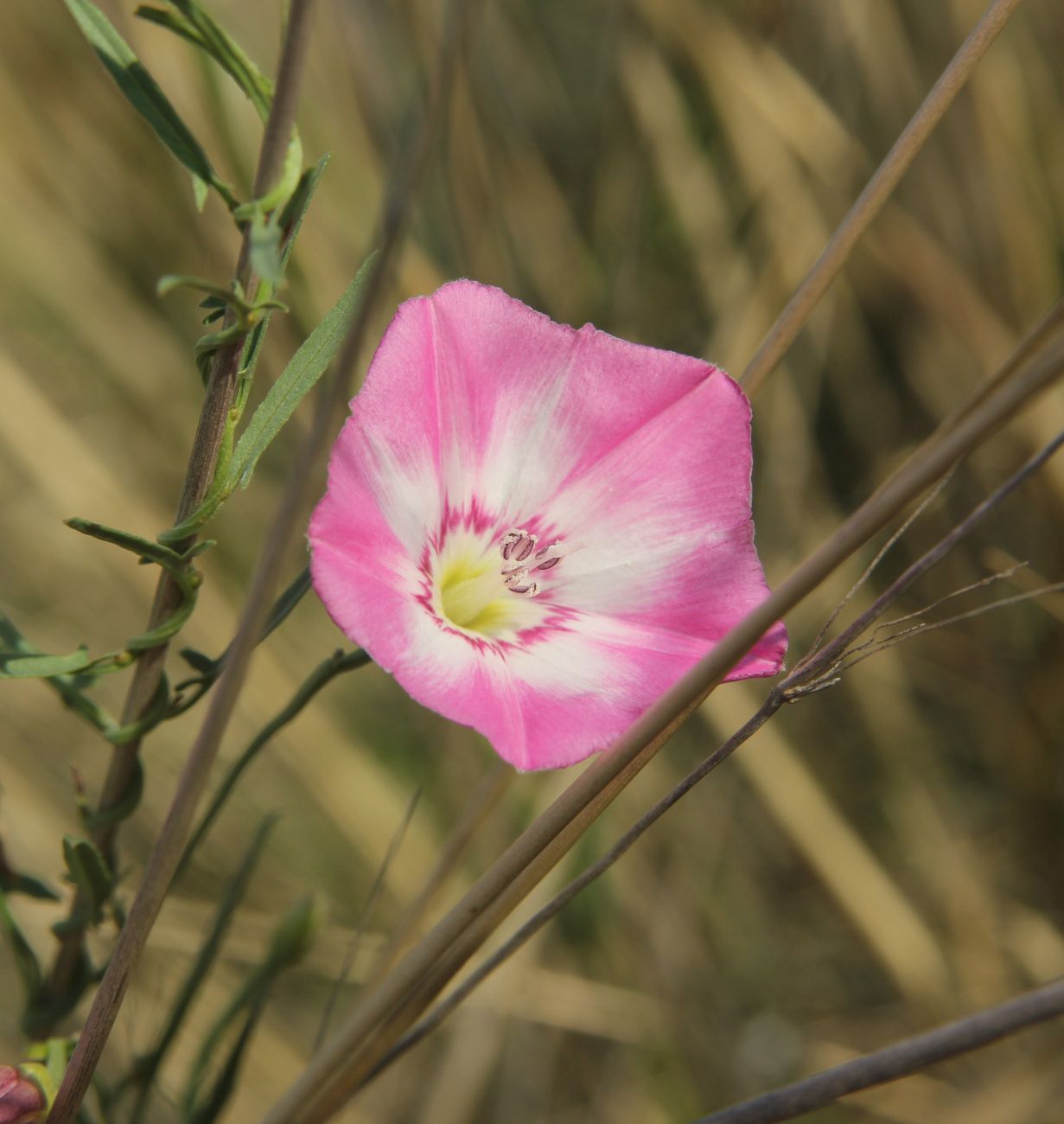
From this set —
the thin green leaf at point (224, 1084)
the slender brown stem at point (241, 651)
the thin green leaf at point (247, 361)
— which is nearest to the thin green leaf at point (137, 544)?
the thin green leaf at point (247, 361)

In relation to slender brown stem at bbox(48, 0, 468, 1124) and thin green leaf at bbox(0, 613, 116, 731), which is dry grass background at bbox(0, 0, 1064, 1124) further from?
slender brown stem at bbox(48, 0, 468, 1124)

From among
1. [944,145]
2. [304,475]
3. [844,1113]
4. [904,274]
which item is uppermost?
[944,145]

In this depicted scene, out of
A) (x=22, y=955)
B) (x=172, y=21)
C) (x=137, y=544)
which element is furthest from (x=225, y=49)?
(x=22, y=955)

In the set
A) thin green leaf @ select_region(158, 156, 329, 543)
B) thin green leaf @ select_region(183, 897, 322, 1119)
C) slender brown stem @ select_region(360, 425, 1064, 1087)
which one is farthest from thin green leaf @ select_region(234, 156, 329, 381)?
thin green leaf @ select_region(183, 897, 322, 1119)

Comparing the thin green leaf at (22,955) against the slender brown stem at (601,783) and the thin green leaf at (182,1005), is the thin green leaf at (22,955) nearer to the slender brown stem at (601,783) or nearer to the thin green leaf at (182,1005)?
the thin green leaf at (182,1005)

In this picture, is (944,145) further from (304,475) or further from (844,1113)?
(304,475)

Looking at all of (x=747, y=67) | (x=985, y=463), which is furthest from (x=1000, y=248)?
(x=747, y=67)

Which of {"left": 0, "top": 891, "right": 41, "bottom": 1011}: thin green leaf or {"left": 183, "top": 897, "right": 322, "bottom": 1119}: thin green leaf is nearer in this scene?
{"left": 0, "top": 891, "right": 41, "bottom": 1011}: thin green leaf
